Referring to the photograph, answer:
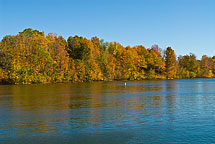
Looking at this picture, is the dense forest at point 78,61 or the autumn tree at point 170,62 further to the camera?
the autumn tree at point 170,62

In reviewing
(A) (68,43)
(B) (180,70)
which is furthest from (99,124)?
(B) (180,70)

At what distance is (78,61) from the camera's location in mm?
127500

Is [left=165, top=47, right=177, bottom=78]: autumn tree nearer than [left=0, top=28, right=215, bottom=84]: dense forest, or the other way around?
[left=0, top=28, right=215, bottom=84]: dense forest

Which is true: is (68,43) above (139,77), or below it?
above

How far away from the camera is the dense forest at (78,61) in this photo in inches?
3932

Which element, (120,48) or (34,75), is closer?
(34,75)

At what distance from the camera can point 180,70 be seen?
7185 inches

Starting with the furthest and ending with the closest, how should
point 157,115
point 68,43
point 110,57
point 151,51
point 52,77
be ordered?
point 151,51 → point 110,57 → point 68,43 → point 52,77 → point 157,115

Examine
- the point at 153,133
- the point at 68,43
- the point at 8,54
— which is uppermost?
the point at 68,43

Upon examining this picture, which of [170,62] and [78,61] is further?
[170,62]

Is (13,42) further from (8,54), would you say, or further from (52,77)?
(52,77)

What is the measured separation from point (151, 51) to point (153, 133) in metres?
153

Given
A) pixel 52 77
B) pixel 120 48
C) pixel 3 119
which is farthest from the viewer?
pixel 120 48

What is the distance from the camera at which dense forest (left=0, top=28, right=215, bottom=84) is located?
328ft
